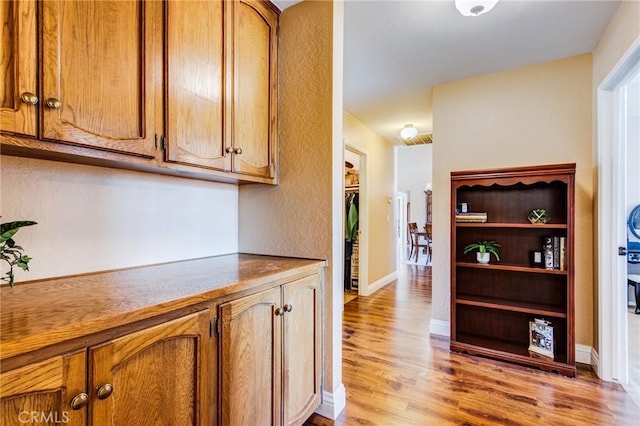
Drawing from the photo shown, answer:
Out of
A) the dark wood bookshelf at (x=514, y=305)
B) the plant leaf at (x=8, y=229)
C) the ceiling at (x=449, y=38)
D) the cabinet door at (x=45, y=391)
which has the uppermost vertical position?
the ceiling at (x=449, y=38)

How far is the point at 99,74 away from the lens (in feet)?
3.39

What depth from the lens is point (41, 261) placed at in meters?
1.13

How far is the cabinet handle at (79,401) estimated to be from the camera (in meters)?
0.68

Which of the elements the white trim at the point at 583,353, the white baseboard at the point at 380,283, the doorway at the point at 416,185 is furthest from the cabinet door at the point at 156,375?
the doorway at the point at 416,185

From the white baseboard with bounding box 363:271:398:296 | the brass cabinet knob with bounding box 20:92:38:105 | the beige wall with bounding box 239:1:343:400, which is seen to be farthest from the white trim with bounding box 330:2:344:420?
the white baseboard with bounding box 363:271:398:296

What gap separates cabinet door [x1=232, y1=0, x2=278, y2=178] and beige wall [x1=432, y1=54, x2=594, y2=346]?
182 centimetres

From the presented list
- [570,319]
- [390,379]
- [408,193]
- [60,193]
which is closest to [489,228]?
[570,319]

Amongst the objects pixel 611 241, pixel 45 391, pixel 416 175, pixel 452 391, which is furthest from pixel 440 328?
pixel 416 175

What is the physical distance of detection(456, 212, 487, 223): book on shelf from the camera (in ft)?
8.27

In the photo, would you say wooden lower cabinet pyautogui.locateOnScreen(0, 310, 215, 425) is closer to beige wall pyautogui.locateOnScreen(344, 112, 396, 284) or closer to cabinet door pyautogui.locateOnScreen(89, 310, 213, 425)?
cabinet door pyautogui.locateOnScreen(89, 310, 213, 425)

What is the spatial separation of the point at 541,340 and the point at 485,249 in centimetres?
78

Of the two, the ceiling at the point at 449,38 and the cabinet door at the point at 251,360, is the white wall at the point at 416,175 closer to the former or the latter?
the ceiling at the point at 449,38

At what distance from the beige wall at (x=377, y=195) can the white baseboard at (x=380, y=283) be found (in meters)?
0.04

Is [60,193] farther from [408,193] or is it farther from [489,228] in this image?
[408,193]
